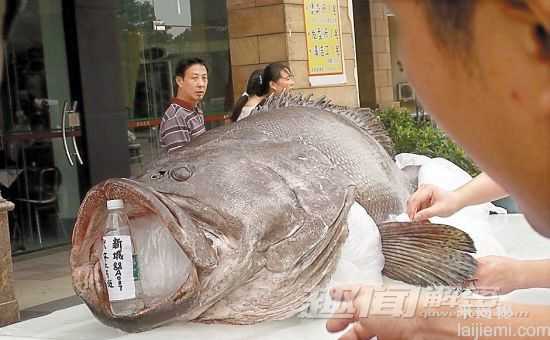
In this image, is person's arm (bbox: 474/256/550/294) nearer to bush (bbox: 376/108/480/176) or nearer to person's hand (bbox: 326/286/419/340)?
person's hand (bbox: 326/286/419/340)

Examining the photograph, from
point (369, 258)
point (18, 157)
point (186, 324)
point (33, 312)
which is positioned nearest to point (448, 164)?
point (369, 258)

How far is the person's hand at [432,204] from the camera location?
2.22 meters

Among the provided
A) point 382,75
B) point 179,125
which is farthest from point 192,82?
point 382,75

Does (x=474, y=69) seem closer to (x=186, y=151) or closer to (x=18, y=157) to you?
(x=186, y=151)

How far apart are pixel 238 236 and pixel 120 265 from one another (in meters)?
0.32

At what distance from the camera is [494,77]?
0.39m

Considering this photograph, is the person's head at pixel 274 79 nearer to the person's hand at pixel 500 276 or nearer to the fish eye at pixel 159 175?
the fish eye at pixel 159 175

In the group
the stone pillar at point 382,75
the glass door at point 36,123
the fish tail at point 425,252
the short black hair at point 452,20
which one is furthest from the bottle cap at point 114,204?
the stone pillar at point 382,75

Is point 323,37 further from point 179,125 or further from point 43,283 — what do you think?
point 179,125

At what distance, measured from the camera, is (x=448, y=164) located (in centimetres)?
329

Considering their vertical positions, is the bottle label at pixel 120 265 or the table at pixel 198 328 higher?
the bottle label at pixel 120 265

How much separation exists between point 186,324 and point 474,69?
6.43ft

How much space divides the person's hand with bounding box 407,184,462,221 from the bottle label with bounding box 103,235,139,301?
2.57 ft

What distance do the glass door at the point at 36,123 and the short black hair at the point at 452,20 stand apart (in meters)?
6.77
